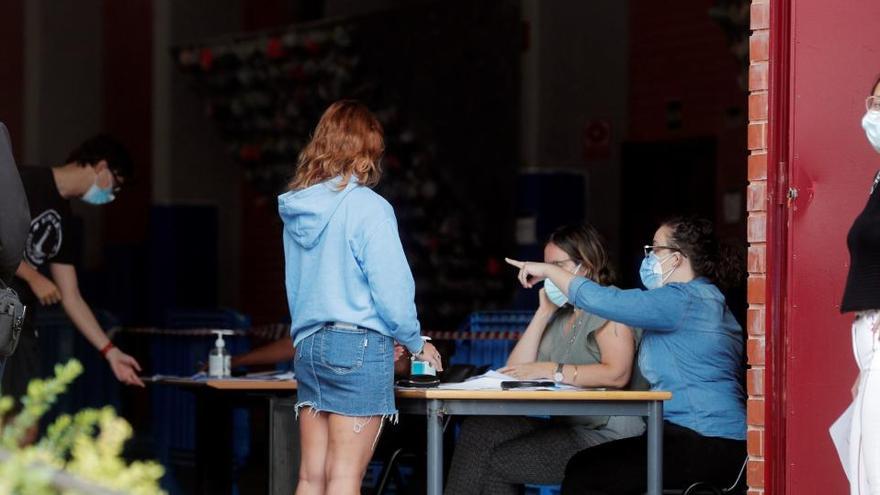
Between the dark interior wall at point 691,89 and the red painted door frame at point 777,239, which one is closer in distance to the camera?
the red painted door frame at point 777,239

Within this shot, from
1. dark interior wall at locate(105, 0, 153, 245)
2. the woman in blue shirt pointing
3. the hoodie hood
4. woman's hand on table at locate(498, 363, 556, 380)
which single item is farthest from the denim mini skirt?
dark interior wall at locate(105, 0, 153, 245)

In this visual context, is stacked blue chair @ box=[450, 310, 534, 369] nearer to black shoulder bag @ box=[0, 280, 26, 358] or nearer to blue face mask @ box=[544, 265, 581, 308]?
blue face mask @ box=[544, 265, 581, 308]

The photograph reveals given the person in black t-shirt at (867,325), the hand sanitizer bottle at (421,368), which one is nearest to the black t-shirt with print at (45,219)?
the hand sanitizer bottle at (421,368)

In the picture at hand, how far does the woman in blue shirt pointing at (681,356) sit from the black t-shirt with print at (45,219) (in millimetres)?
2084

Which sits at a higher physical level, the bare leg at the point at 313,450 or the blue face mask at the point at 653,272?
the blue face mask at the point at 653,272

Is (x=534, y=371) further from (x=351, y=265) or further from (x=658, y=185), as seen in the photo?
(x=658, y=185)

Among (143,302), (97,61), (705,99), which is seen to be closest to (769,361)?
(705,99)

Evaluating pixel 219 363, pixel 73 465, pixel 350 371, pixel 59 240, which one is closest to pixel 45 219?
pixel 59 240

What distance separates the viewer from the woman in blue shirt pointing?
5430mm

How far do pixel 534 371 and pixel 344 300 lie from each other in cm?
129

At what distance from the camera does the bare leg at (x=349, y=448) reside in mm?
4918

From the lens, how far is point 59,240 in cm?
664

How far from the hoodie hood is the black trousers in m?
1.30

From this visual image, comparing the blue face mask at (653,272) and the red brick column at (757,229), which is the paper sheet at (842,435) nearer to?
the red brick column at (757,229)
